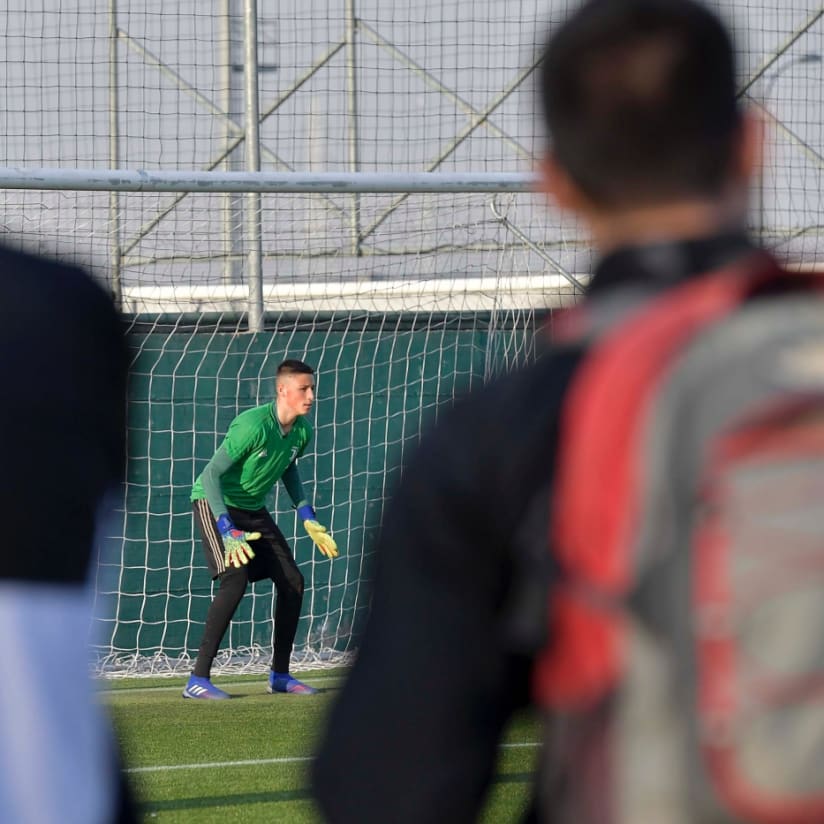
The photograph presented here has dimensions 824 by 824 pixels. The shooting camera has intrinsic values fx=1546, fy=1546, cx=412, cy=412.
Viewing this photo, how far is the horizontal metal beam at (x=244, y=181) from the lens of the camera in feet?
22.1

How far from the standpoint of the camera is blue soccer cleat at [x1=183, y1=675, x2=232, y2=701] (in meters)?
8.80

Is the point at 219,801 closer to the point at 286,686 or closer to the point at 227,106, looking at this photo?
the point at 286,686

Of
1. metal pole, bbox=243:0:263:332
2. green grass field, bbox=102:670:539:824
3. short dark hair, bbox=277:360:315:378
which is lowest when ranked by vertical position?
green grass field, bbox=102:670:539:824

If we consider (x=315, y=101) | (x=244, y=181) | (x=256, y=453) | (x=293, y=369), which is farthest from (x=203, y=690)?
(x=315, y=101)

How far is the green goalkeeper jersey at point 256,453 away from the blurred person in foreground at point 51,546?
23.9 ft

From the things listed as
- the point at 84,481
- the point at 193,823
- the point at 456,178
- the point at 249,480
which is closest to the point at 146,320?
the point at 249,480

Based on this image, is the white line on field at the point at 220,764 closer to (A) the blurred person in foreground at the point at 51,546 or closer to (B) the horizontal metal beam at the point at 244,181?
(B) the horizontal metal beam at the point at 244,181

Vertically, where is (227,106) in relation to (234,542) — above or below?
above

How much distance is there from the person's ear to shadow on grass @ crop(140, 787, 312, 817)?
14.8 ft

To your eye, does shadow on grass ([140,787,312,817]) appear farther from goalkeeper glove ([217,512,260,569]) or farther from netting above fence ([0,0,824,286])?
netting above fence ([0,0,824,286])

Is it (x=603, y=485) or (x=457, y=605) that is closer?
(x=603, y=485)

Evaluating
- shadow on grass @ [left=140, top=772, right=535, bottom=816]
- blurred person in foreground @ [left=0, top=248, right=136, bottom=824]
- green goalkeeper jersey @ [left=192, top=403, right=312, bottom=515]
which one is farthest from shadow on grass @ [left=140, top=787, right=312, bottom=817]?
blurred person in foreground @ [left=0, top=248, right=136, bottom=824]

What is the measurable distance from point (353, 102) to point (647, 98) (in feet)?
39.2

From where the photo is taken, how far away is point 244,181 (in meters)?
6.91
